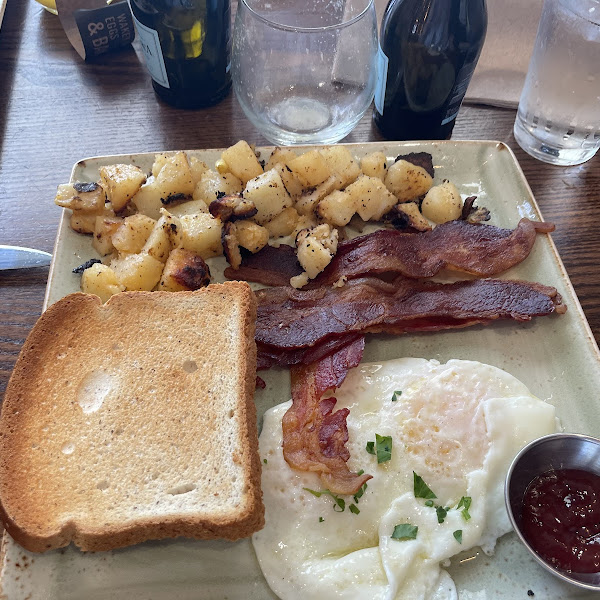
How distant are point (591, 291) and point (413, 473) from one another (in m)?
1.23

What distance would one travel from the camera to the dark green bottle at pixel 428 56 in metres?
2.49

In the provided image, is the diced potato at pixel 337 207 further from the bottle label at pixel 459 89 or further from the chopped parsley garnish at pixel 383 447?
the chopped parsley garnish at pixel 383 447

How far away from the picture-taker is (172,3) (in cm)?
258

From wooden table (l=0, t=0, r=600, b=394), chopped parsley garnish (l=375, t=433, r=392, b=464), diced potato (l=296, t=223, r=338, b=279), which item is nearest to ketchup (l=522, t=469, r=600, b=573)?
chopped parsley garnish (l=375, t=433, r=392, b=464)

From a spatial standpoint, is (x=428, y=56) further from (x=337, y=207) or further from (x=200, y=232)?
(x=200, y=232)

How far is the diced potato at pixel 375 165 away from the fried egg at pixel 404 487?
90 centimetres

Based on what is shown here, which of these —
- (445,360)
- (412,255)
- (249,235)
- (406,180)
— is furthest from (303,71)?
(445,360)

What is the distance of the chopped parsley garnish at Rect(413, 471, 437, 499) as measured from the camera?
1758 mm

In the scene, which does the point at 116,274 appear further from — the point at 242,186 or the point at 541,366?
the point at 541,366

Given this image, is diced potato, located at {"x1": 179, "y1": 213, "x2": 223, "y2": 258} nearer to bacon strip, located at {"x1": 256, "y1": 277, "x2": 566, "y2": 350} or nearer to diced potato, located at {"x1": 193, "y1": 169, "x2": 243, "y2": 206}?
diced potato, located at {"x1": 193, "y1": 169, "x2": 243, "y2": 206}

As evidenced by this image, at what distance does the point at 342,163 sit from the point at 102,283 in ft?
3.68

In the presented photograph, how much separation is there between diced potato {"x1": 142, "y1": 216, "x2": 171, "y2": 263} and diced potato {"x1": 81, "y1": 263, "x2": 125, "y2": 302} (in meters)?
0.16

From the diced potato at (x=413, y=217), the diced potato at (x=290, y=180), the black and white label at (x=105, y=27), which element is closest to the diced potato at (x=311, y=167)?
the diced potato at (x=290, y=180)

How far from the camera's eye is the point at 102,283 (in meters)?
2.16
